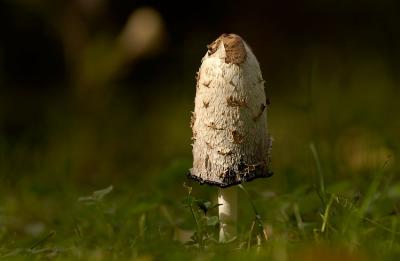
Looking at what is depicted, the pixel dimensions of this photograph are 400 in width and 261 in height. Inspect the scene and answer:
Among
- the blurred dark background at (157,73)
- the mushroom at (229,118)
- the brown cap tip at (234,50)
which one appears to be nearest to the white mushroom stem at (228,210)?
the mushroom at (229,118)

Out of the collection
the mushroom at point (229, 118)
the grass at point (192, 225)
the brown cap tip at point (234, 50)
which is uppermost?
the brown cap tip at point (234, 50)

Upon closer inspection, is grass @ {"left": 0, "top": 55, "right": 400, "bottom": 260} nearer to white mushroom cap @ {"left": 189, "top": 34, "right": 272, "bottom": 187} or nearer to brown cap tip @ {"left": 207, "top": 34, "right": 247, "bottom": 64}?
white mushroom cap @ {"left": 189, "top": 34, "right": 272, "bottom": 187}

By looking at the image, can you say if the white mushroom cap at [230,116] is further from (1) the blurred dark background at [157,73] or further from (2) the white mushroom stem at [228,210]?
(1) the blurred dark background at [157,73]

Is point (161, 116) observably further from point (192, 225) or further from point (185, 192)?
point (192, 225)

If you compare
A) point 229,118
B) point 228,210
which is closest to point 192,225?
point 228,210

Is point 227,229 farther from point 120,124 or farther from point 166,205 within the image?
point 120,124

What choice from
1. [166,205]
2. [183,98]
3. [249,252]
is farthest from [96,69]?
[249,252]

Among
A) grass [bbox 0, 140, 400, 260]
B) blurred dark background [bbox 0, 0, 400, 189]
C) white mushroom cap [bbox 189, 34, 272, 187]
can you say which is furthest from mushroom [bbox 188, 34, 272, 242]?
blurred dark background [bbox 0, 0, 400, 189]

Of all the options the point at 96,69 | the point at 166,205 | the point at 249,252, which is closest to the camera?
the point at 249,252
